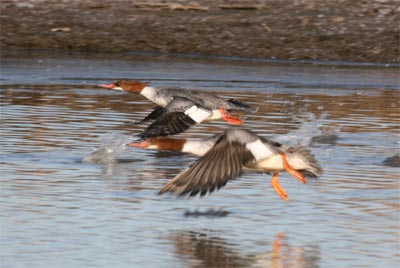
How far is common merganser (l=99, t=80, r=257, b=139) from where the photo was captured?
1068 cm

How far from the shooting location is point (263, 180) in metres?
10.0

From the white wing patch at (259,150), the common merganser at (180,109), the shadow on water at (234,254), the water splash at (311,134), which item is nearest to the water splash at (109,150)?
the common merganser at (180,109)

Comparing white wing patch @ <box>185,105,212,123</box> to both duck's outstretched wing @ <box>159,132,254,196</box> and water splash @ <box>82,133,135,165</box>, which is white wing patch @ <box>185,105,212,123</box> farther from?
duck's outstretched wing @ <box>159,132,254,196</box>

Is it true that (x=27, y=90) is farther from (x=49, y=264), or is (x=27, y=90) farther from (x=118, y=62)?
(x=49, y=264)

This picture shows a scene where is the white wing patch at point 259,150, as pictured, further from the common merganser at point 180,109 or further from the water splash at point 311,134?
the water splash at point 311,134

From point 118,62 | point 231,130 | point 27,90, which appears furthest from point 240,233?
point 118,62

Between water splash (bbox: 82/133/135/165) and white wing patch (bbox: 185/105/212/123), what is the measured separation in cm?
69

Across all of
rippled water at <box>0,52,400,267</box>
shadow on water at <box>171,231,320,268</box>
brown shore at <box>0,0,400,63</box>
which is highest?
brown shore at <box>0,0,400,63</box>

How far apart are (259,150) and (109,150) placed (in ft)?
8.63

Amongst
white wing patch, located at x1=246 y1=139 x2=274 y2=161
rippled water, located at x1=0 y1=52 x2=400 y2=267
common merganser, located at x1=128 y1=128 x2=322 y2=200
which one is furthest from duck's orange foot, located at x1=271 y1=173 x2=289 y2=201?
white wing patch, located at x1=246 y1=139 x2=274 y2=161

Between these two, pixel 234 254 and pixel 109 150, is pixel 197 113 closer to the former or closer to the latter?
pixel 109 150

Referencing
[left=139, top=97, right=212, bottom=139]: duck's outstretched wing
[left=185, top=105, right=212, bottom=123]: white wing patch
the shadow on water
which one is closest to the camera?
the shadow on water

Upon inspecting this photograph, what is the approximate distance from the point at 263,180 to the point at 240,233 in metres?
2.15

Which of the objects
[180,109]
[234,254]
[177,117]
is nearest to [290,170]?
[234,254]
